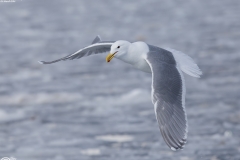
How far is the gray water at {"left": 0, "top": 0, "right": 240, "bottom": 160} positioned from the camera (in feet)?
24.8

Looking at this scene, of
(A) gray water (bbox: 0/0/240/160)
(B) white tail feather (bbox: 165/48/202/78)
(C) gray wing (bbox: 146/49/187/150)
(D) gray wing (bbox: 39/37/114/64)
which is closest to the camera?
(C) gray wing (bbox: 146/49/187/150)

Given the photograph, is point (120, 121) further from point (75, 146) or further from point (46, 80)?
point (46, 80)

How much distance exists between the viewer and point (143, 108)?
29.7ft

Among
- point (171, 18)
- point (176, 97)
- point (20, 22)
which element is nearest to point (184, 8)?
point (171, 18)

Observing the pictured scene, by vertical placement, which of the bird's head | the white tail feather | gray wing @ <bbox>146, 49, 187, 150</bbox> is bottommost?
gray wing @ <bbox>146, 49, 187, 150</bbox>

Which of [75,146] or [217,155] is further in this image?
[75,146]

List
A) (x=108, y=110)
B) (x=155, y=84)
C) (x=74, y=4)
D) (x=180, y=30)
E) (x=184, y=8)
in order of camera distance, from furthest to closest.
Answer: (x=74, y=4) < (x=184, y=8) < (x=180, y=30) < (x=108, y=110) < (x=155, y=84)

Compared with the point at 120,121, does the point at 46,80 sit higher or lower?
higher

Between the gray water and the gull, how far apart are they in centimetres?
136

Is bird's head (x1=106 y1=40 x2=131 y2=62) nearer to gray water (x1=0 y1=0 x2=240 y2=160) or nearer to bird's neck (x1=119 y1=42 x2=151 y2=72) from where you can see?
bird's neck (x1=119 y1=42 x2=151 y2=72)

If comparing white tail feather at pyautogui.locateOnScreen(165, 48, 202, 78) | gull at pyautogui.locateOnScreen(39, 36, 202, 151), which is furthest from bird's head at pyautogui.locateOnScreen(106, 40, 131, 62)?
white tail feather at pyautogui.locateOnScreen(165, 48, 202, 78)

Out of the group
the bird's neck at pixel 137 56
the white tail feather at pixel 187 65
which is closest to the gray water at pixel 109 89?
the white tail feather at pixel 187 65

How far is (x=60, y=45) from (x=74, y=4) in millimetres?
6753

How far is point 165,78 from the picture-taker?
575 cm
